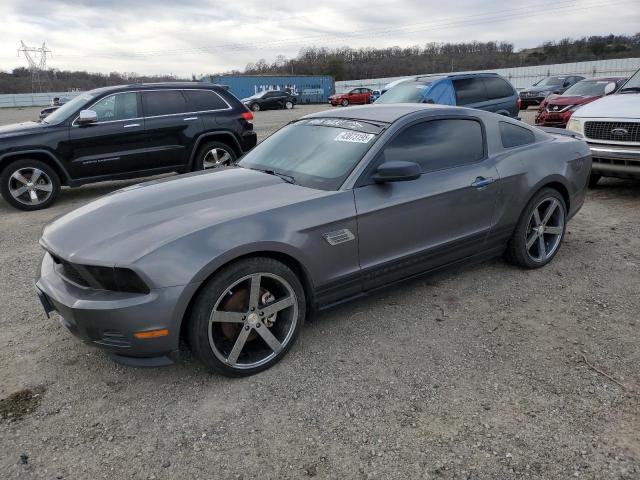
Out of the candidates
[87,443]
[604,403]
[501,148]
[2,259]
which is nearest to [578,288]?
[501,148]

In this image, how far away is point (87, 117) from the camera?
6.85m

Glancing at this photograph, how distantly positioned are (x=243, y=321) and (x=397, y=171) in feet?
4.45

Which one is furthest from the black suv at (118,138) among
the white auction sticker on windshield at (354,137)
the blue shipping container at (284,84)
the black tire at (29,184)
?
the blue shipping container at (284,84)

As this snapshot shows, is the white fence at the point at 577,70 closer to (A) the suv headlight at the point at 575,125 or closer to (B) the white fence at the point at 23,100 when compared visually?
(A) the suv headlight at the point at 575,125

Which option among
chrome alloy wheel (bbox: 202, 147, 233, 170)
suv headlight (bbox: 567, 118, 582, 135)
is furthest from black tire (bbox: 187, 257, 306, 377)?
suv headlight (bbox: 567, 118, 582, 135)

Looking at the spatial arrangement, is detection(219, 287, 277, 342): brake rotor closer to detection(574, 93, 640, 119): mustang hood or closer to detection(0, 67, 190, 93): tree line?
detection(574, 93, 640, 119): mustang hood

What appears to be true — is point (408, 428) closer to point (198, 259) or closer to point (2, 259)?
point (198, 259)

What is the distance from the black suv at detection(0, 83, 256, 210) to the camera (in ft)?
22.8

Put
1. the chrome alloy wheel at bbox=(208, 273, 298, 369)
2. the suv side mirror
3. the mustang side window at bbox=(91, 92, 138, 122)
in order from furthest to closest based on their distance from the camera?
the mustang side window at bbox=(91, 92, 138, 122)
the suv side mirror
the chrome alloy wheel at bbox=(208, 273, 298, 369)

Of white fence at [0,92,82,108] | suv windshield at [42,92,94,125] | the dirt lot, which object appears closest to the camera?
the dirt lot

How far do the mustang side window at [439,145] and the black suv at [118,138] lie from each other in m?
5.12

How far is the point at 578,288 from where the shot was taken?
3.97 metres

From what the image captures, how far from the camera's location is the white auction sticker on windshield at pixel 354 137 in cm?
339

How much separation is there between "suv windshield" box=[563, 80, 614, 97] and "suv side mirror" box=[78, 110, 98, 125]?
501 inches
